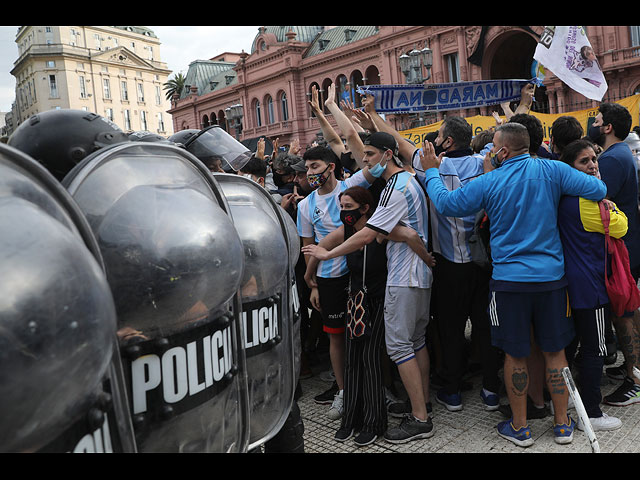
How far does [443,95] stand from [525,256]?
498 centimetres

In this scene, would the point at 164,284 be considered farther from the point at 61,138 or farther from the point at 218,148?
the point at 218,148

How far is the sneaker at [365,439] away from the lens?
3392mm

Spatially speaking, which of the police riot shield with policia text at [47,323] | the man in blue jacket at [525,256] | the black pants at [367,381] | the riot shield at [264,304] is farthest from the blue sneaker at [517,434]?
the police riot shield with policia text at [47,323]

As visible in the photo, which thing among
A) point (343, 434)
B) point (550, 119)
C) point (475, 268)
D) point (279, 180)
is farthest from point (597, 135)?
point (550, 119)

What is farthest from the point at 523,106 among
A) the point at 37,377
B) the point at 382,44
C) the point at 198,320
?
the point at 382,44

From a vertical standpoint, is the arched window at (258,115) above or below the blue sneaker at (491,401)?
above

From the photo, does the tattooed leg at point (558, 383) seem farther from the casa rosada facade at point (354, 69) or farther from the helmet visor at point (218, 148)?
the casa rosada facade at point (354, 69)

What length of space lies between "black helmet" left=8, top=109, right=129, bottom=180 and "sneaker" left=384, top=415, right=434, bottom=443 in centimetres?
248

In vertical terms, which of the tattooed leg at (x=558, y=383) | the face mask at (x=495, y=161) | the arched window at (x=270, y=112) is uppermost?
the arched window at (x=270, y=112)

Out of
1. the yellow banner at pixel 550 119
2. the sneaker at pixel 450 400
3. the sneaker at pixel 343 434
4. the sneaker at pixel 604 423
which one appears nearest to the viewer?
the sneaker at pixel 604 423

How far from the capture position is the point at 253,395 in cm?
209

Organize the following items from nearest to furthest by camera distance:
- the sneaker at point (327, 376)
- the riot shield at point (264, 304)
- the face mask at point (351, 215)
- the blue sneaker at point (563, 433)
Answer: the riot shield at point (264, 304), the blue sneaker at point (563, 433), the face mask at point (351, 215), the sneaker at point (327, 376)

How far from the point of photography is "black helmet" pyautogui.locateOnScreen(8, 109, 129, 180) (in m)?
1.88

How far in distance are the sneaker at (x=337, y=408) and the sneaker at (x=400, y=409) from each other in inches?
13.4
